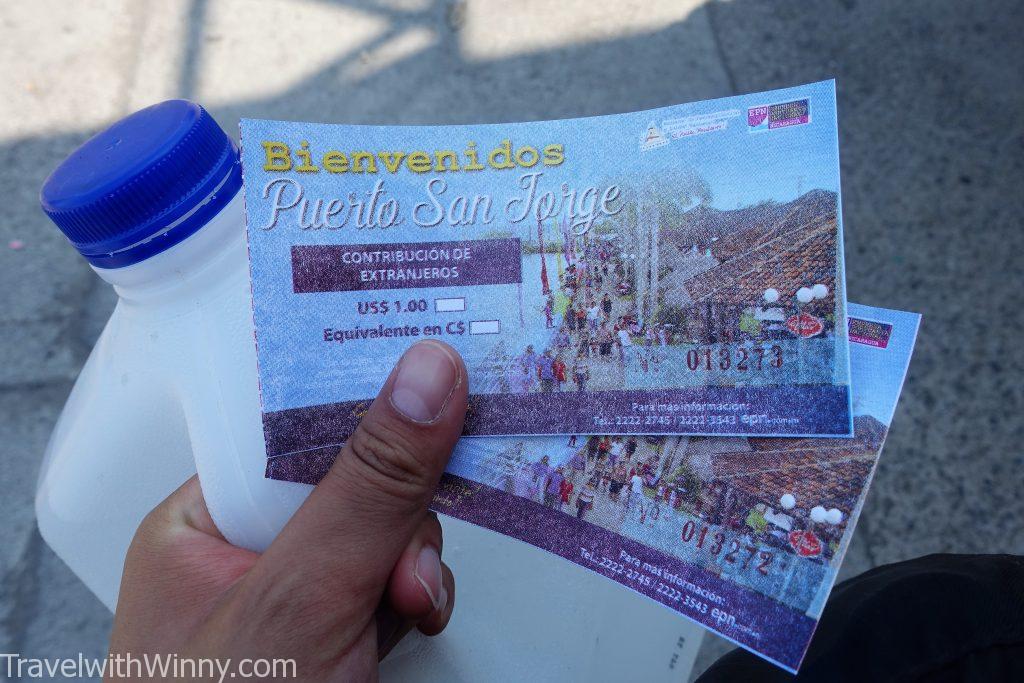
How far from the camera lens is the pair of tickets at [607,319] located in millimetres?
673

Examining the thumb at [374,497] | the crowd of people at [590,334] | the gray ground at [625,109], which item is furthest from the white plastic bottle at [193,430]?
the gray ground at [625,109]

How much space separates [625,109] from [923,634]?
3.75 feet

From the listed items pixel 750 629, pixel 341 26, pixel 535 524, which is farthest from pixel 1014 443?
pixel 341 26

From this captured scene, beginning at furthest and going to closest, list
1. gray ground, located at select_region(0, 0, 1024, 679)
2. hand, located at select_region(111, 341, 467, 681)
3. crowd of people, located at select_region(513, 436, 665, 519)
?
A: gray ground, located at select_region(0, 0, 1024, 679) → crowd of people, located at select_region(513, 436, 665, 519) → hand, located at select_region(111, 341, 467, 681)

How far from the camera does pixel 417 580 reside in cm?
67

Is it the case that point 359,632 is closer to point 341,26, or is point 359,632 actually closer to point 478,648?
point 478,648

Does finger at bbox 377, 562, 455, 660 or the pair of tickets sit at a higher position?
the pair of tickets

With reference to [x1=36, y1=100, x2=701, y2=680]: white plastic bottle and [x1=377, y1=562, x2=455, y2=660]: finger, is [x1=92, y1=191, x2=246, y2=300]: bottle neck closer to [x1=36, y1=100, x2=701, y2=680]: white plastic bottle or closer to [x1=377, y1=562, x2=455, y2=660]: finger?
[x1=36, y1=100, x2=701, y2=680]: white plastic bottle

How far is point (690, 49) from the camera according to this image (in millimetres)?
1569

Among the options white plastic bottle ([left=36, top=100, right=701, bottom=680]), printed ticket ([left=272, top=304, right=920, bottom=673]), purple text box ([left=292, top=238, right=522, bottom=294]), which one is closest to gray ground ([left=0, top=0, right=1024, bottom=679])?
white plastic bottle ([left=36, top=100, right=701, bottom=680])

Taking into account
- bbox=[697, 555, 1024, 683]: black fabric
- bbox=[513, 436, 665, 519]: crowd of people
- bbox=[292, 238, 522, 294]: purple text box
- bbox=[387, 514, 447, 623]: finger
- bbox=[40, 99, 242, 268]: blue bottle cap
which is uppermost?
bbox=[40, 99, 242, 268]: blue bottle cap

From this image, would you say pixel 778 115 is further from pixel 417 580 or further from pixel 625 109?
pixel 625 109

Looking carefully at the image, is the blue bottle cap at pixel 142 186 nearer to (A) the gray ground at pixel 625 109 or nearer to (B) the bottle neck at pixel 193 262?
(B) the bottle neck at pixel 193 262

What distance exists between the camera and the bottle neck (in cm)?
66
